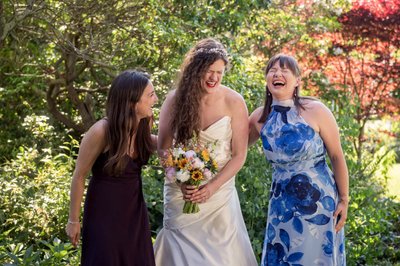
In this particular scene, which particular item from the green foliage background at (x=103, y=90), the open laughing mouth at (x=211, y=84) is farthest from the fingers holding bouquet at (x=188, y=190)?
the green foliage background at (x=103, y=90)

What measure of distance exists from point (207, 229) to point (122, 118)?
1111 millimetres

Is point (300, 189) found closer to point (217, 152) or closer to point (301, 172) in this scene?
point (301, 172)

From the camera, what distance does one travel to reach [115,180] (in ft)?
14.6

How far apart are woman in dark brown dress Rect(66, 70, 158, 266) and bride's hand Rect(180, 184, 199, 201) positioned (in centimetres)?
32

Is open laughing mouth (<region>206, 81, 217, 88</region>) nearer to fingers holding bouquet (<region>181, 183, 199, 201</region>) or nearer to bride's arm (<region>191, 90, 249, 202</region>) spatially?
bride's arm (<region>191, 90, 249, 202</region>)

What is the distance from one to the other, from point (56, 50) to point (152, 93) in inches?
207

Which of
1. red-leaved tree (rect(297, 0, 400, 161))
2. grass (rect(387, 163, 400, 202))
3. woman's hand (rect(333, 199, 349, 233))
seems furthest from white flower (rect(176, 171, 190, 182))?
grass (rect(387, 163, 400, 202))

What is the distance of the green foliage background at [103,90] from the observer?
6.88 metres

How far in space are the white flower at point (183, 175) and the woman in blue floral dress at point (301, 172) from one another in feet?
2.17

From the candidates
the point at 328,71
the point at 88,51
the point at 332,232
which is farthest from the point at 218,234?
the point at 328,71

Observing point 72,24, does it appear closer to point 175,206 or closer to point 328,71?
point 175,206

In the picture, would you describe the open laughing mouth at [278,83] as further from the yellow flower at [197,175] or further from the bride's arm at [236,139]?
the yellow flower at [197,175]

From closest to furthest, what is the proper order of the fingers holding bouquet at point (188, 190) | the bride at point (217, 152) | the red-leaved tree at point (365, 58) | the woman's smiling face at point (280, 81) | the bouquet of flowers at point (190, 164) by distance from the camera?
the bouquet of flowers at point (190, 164) < the fingers holding bouquet at point (188, 190) < the woman's smiling face at point (280, 81) < the bride at point (217, 152) < the red-leaved tree at point (365, 58)

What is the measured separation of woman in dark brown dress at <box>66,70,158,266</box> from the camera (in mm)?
4387
